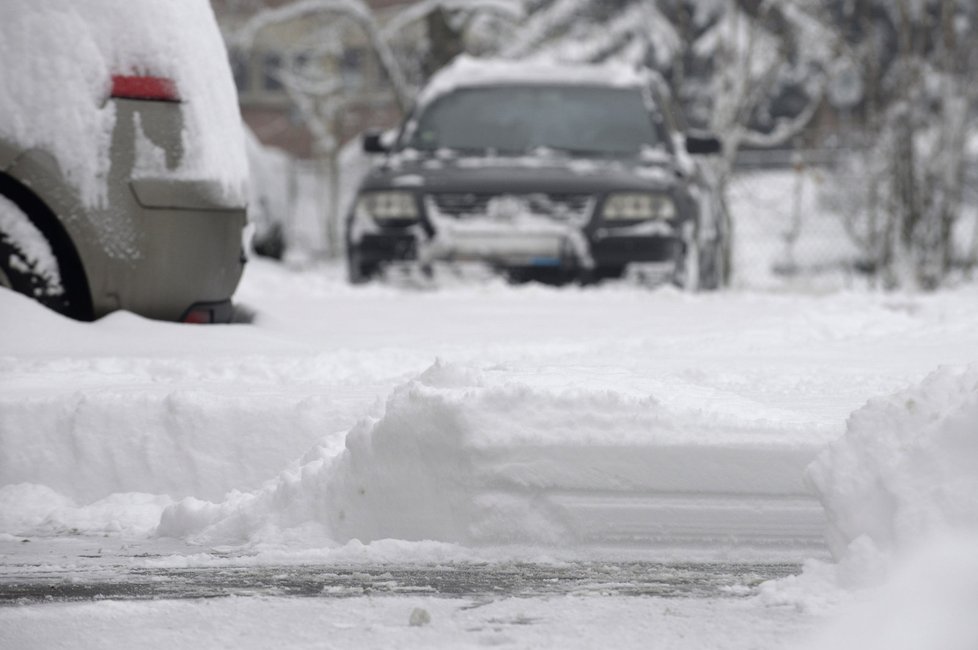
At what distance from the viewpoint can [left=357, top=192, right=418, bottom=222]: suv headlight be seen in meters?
9.51

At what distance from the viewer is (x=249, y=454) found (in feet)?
15.8

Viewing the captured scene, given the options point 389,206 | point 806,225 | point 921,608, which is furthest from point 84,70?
point 806,225

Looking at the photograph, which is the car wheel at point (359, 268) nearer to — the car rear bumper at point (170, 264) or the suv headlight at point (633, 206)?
the suv headlight at point (633, 206)

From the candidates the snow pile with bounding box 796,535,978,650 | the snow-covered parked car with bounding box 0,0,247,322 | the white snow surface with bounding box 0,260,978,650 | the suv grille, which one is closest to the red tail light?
the snow-covered parked car with bounding box 0,0,247,322

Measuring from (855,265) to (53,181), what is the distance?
11600mm

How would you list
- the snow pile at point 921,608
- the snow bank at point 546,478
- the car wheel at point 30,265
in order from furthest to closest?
the car wheel at point 30,265
the snow bank at point 546,478
the snow pile at point 921,608

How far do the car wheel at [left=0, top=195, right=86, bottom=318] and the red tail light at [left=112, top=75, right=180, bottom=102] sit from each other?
53 cm

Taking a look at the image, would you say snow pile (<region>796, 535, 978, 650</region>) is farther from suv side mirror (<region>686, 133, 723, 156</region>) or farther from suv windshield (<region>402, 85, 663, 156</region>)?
suv side mirror (<region>686, 133, 723, 156</region>)

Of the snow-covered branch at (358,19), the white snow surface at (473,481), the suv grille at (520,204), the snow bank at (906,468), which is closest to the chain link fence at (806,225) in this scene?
the snow-covered branch at (358,19)

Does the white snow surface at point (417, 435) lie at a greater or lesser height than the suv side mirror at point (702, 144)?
lesser

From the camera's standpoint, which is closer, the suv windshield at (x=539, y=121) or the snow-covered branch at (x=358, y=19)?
the suv windshield at (x=539, y=121)

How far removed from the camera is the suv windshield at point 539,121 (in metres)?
10.2

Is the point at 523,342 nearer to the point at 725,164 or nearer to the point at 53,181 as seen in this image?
the point at 53,181

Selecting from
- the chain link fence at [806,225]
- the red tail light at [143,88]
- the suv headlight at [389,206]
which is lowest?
the chain link fence at [806,225]
